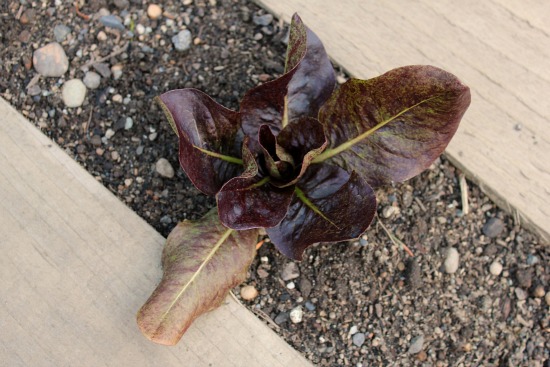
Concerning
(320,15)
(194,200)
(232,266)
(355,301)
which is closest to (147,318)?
(232,266)

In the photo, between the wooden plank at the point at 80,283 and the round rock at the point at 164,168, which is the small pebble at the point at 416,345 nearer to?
the wooden plank at the point at 80,283

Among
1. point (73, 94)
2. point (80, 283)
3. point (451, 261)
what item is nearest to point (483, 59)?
point (451, 261)

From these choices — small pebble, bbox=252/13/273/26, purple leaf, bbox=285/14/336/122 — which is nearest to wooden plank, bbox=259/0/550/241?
small pebble, bbox=252/13/273/26

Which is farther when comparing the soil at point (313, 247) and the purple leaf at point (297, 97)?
the soil at point (313, 247)

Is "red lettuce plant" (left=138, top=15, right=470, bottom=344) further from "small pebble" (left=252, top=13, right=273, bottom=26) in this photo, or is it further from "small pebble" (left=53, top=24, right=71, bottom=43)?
"small pebble" (left=53, top=24, right=71, bottom=43)

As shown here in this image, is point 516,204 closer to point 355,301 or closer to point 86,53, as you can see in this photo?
point 355,301

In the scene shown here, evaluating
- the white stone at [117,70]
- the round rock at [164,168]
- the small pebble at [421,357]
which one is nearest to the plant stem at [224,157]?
the round rock at [164,168]
